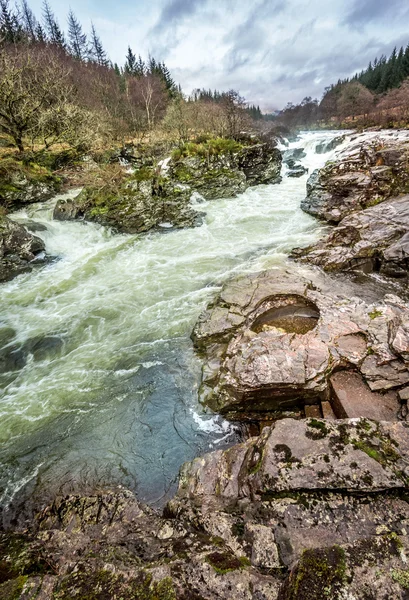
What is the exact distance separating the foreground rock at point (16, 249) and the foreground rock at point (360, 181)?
14260 millimetres

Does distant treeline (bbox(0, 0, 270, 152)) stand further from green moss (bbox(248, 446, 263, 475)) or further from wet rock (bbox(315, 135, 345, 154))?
green moss (bbox(248, 446, 263, 475))

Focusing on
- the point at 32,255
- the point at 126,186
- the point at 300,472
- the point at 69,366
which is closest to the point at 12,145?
the point at 126,186

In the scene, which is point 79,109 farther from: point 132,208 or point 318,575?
point 318,575

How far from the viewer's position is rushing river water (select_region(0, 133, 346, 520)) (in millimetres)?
4883

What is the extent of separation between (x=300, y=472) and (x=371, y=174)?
661 inches

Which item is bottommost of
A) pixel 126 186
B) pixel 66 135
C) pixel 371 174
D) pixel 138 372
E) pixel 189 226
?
pixel 138 372

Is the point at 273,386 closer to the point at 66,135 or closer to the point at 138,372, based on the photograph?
the point at 138,372

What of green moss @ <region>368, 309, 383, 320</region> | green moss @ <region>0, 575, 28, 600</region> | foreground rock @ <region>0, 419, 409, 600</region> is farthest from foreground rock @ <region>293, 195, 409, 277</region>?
green moss @ <region>0, 575, 28, 600</region>

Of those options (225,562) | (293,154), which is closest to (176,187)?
(225,562)

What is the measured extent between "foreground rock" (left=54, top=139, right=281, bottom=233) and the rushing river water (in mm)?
1220

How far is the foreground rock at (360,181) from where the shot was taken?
1425 centimetres

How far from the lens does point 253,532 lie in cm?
283

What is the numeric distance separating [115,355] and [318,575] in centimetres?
612

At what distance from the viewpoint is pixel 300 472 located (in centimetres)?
330
